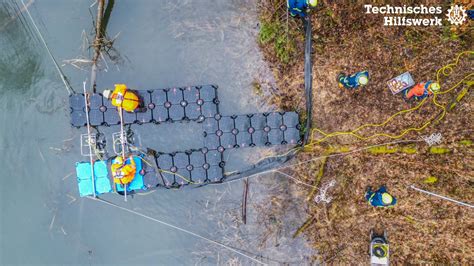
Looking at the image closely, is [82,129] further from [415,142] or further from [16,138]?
[415,142]

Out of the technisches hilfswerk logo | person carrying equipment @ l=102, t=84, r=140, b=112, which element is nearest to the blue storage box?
person carrying equipment @ l=102, t=84, r=140, b=112

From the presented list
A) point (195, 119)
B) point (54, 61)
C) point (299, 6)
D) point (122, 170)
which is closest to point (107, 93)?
point (122, 170)

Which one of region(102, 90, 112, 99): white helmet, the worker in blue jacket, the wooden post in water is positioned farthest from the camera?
the wooden post in water

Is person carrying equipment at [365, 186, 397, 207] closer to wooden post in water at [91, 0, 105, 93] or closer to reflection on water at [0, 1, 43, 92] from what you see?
wooden post in water at [91, 0, 105, 93]

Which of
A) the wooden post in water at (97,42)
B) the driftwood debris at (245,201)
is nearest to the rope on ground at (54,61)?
the wooden post in water at (97,42)

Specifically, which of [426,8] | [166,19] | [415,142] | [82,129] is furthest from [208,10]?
[415,142]
